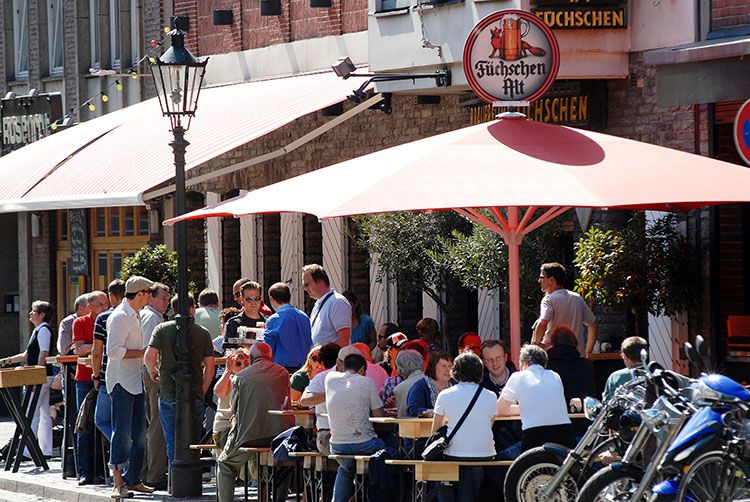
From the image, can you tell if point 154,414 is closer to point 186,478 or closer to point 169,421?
point 169,421

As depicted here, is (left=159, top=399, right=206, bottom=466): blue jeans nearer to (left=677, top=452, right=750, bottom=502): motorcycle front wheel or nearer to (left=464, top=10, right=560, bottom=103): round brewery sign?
(left=464, top=10, right=560, bottom=103): round brewery sign

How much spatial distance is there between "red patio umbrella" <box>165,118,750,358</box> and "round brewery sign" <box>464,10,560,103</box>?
4.83 feet

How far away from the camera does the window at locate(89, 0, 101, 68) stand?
29641 mm

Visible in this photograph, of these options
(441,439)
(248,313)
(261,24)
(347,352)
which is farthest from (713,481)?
(261,24)

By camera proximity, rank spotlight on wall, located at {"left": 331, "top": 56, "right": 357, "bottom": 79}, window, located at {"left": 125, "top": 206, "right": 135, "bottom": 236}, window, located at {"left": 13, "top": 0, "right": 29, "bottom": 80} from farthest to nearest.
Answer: window, located at {"left": 13, "top": 0, "right": 29, "bottom": 80}
window, located at {"left": 125, "top": 206, "right": 135, "bottom": 236}
spotlight on wall, located at {"left": 331, "top": 56, "right": 357, "bottom": 79}

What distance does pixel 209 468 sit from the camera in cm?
1622

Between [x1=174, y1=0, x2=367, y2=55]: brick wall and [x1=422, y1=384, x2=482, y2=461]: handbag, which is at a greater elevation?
[x1=174, y1=0, x2=367, y2=55]: brick wall

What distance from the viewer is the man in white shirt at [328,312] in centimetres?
1490

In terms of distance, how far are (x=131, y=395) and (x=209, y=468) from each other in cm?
160

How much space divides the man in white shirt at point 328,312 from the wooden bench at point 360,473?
8.70ft

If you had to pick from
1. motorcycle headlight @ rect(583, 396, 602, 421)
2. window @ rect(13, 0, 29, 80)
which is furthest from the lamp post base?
window @ rect(13, 0, 29, 80)

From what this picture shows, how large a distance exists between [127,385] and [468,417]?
14.1ft

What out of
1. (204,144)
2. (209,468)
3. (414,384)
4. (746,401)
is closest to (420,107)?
(204,144)

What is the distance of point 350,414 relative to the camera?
12227mm
